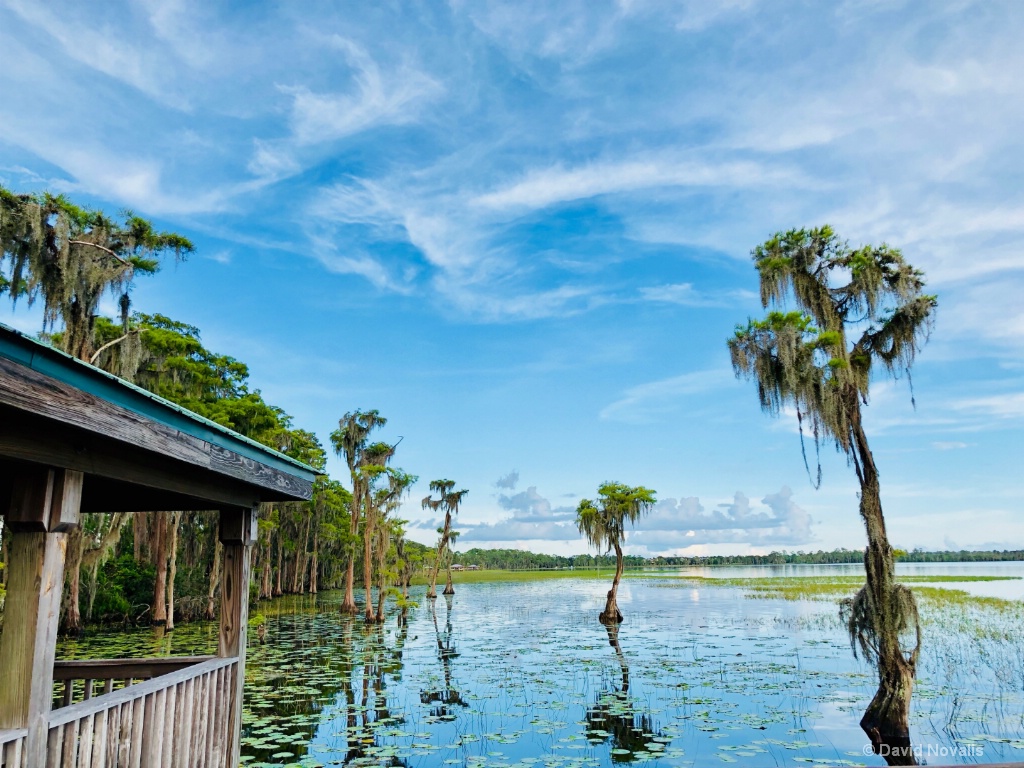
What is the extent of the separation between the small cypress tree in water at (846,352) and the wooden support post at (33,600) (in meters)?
10.7

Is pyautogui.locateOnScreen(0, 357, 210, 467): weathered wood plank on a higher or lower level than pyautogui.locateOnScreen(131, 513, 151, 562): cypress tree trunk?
higher

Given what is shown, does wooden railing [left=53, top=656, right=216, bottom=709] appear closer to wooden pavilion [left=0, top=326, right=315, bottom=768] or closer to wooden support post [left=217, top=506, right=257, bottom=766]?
wooden support post [left=217, top=506, right=257, bottom=766]

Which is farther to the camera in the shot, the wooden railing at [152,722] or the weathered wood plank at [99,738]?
the weathered wood plank at [99,738]

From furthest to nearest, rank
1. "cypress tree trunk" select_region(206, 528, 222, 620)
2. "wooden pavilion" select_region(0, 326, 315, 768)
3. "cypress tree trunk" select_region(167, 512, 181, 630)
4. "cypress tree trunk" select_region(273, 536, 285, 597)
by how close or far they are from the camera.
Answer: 1. "cypress tree trunk" select_region(273, 536, 285, 597)
2. "cypress tree trunk" select_region(206, 528, 222, 620)
3. "cypress tree trunk" select_region(167, 512, 181, 630)
4. "wooden pavilion" select_region(0, 326, 315, 768)

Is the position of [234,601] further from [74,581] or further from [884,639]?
[74,581]

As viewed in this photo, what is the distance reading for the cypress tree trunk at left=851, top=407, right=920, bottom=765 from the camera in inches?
358

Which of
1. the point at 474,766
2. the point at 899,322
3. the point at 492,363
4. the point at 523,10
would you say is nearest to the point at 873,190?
the point at 899,322

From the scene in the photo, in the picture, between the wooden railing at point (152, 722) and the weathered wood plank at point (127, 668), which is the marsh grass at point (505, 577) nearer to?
the weathered wood plank at point (127, 668)

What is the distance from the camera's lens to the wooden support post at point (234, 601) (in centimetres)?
512

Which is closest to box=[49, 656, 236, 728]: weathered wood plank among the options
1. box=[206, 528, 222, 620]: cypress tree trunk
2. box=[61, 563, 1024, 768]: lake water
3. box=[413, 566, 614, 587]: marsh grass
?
box=[61, 563, 1024, 768]: lake water

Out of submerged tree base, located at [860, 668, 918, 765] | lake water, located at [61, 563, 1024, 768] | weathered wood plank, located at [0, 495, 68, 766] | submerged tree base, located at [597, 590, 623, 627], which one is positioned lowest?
submerged tree base, located at [597, 590, 623, 627]

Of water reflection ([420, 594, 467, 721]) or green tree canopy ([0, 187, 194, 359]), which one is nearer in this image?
water reflection ([420, 594, 467, 721])

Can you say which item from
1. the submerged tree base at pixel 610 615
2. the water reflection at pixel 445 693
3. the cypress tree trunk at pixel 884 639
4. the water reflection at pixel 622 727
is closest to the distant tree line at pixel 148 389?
the water reflection at pixel 445 693

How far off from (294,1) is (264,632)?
17.4 meters
